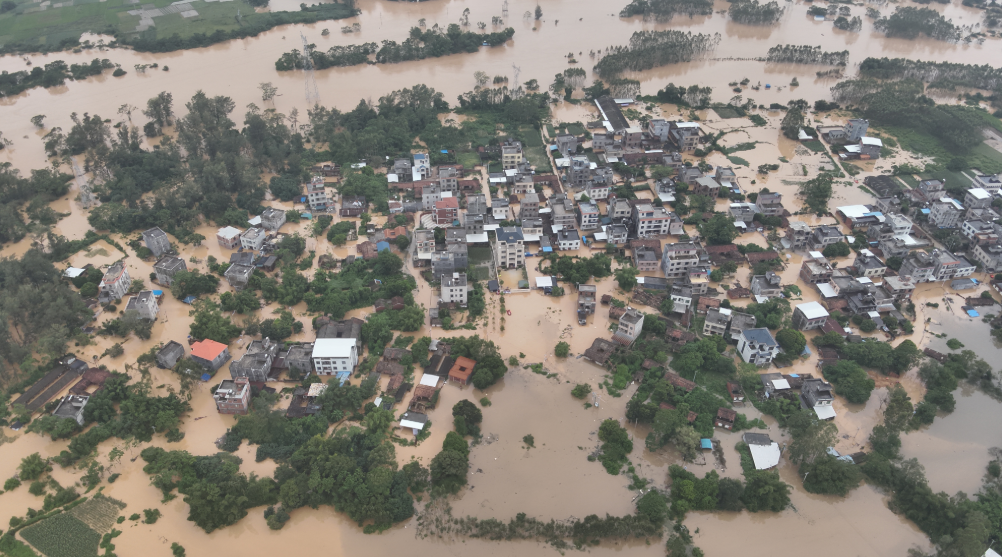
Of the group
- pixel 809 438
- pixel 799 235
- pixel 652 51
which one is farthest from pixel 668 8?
pixel 809 438

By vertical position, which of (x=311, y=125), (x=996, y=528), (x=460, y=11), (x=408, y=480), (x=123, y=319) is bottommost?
(x=996, y=528)

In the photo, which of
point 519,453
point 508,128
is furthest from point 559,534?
point 508,128

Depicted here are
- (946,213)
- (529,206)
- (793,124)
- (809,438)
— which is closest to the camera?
(809,438)

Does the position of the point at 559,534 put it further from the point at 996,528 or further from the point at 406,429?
the point at 996,528

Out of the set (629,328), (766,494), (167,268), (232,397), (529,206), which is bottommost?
(766,494)

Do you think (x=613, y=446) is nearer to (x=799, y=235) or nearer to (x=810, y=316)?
(x=810, y=316)

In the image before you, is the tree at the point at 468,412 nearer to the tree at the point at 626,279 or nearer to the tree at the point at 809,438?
the tree at the point at 626,279
